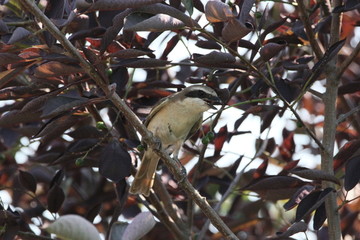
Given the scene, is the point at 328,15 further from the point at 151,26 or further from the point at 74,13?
the point at 74,13

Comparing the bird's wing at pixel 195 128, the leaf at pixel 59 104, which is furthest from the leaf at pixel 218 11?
the bird's wing at pixel 195 128

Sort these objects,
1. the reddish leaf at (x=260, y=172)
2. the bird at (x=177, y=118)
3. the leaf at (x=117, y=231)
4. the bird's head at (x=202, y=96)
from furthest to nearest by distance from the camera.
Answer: the bird at (x=177, y=118) → the bird's head at (x=202, y=96) → the reddish leaf at (x=260, y=172) → the leaf at (x=117, y=231)

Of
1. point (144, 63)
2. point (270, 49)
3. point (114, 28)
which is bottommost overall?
point (144, 63)

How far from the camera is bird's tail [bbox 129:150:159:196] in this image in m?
4.08

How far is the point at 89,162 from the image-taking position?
3.90 m

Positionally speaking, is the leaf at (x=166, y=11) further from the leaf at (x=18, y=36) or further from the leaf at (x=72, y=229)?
the leaf at (x=72, y=229)

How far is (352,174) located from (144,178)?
1.51 metres

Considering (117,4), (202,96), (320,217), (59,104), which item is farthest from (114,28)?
(202,96)

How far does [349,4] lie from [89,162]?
1.79 m

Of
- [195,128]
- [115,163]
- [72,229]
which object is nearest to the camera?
[72,229]

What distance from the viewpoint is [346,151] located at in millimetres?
3297

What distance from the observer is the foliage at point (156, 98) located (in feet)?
9.29

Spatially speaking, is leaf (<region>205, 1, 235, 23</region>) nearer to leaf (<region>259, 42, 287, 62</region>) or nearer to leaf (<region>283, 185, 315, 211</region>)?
leaf (<region>259, 42, 287, 62</region>)

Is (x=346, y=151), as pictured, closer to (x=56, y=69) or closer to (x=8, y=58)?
(x=56, y=69)
